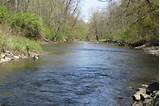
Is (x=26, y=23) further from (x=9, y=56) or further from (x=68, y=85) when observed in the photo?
(x=68, y=85)

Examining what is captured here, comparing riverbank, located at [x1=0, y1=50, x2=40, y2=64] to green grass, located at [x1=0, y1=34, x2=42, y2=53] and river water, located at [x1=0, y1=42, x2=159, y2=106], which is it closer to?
green grass, located at [x1=0, y1=34, x2=42, y2=53]

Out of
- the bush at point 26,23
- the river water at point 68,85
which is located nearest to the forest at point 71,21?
the bush at point 26,23

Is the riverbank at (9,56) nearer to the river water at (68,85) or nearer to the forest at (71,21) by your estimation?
the forest at (71,21)

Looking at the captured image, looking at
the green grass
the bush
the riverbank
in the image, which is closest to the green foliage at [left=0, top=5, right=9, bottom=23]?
the bush

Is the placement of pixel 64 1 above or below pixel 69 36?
above

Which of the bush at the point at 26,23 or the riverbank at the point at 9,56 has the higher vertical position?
the bush at the point at 26,23

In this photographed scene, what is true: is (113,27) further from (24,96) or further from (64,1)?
(24,96)

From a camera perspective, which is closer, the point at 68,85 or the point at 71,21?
the point at 68,85

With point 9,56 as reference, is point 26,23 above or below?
above

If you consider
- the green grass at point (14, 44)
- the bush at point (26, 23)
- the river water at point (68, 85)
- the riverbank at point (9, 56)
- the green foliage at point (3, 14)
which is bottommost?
the river water at point (68, 85)

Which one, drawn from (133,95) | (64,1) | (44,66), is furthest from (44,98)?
(64,1)

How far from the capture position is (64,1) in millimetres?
67312

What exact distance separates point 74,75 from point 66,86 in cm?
397

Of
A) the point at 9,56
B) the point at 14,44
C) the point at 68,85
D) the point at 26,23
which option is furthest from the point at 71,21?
the point at 68,85
